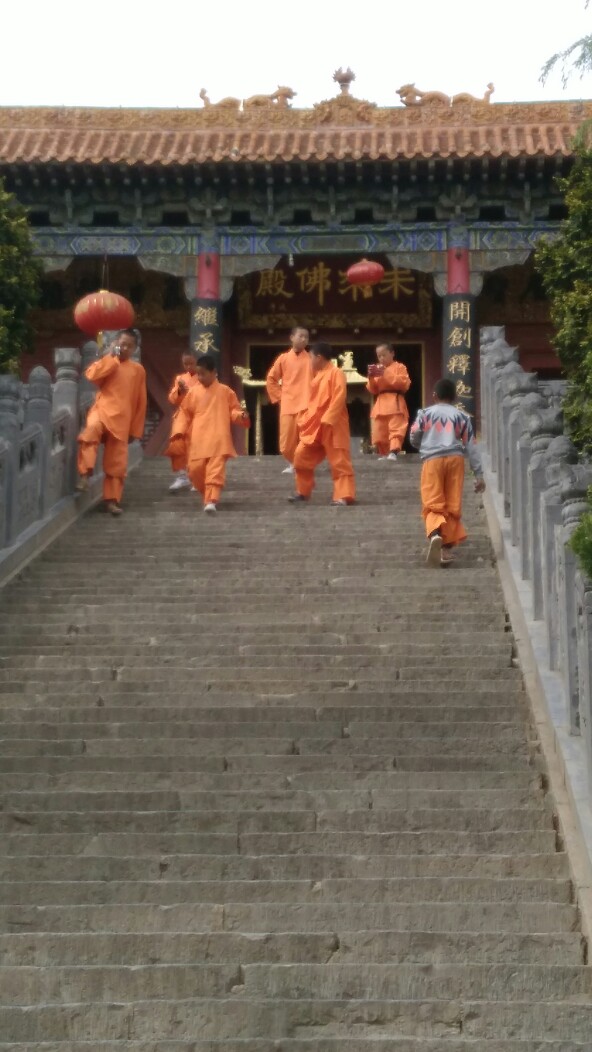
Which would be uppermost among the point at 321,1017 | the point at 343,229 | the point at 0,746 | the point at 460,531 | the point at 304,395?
the point at 343,229

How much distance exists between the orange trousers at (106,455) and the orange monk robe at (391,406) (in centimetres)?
260

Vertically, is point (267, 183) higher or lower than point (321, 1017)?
higher

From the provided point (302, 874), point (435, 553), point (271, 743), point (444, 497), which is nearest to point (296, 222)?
point (444, 497)

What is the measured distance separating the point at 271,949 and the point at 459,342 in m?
12.6

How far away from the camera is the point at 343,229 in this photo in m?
18.2

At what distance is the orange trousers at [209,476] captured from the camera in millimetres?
11562

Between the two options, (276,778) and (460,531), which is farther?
(460,531)

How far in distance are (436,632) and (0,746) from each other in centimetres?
248

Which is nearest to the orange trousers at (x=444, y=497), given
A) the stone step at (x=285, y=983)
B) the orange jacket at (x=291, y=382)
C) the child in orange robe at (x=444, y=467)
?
the child in orange robe at (x=444, y=467)

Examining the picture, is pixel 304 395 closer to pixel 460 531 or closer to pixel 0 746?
pixel 460 531

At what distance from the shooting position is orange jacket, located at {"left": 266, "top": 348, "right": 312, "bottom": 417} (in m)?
12.5

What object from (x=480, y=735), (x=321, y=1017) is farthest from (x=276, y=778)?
(x=321, y=1017)

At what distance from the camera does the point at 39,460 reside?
11.0 m

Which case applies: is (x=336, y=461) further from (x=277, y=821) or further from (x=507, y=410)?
(x=277, y=821)
